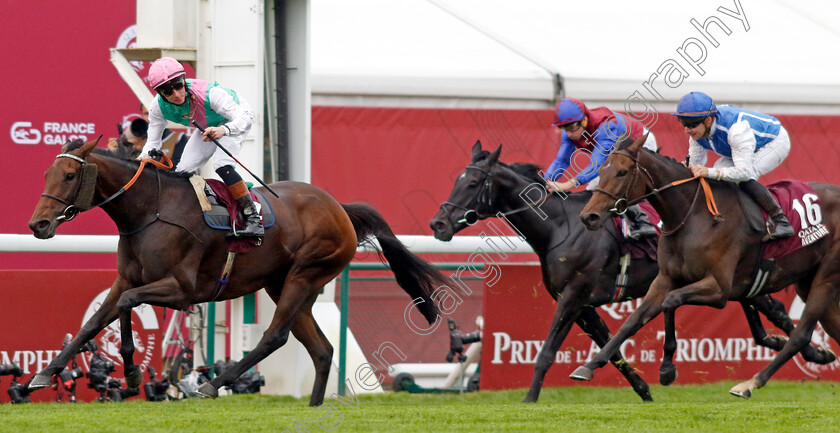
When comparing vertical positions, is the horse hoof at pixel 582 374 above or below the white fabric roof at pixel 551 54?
below

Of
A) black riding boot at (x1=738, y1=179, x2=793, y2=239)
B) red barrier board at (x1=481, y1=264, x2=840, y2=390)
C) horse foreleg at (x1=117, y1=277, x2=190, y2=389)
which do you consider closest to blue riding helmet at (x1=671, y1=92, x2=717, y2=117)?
black riding boot at (x1=738, y1=179, x2=793, y2=239)

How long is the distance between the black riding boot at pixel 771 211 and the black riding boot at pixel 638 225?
Result: 0.75 m

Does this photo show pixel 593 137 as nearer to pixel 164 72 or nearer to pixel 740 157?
pixel 740 157

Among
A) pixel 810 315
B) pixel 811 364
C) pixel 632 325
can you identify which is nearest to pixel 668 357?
pixel 632 325

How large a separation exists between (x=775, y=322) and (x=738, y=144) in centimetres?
158

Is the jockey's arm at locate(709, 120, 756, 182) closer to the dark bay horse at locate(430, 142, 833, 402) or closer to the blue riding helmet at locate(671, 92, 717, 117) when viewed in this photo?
the blue riding helmet at locate(671, 92, 717, 117)

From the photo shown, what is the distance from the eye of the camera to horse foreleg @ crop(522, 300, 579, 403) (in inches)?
256

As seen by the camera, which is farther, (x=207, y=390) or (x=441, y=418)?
(x=207, y=390)

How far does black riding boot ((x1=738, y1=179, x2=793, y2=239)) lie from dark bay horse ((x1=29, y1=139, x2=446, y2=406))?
6.20 ft

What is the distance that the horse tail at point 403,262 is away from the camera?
22.5ft

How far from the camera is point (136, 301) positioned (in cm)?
552

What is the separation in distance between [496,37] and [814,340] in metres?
4.23

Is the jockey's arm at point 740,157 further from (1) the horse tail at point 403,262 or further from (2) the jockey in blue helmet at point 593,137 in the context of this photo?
(1) the horse tail at point 403,262

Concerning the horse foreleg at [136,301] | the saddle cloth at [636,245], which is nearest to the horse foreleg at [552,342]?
the saddle cloth at [636,245]
